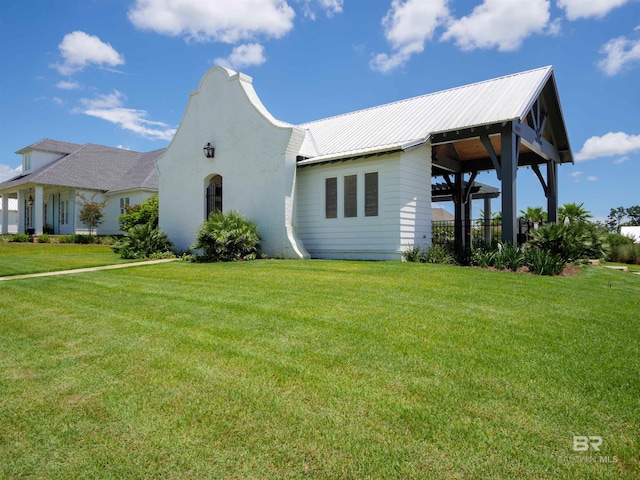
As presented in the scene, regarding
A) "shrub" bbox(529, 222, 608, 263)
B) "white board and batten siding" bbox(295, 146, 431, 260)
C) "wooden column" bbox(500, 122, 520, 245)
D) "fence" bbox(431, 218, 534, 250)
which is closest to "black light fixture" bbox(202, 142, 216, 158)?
"white board and batten siding" bbox(295, 146, 431, 260)

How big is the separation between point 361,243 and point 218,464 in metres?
11.1

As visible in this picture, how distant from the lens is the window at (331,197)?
45.2ft

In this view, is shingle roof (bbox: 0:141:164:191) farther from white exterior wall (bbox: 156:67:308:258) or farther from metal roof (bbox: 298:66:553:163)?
metal roof (bbox: 298:66:553:163)

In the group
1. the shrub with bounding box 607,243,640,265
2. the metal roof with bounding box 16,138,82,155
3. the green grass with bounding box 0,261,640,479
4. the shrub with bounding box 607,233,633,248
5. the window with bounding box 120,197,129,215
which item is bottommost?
the green grass with bounding box 0,261,640,479

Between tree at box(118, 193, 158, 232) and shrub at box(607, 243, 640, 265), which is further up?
tree at box(118, 193, 158, 232)

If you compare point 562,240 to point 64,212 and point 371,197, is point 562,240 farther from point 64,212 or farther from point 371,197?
point 64,212

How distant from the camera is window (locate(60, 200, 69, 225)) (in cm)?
2895

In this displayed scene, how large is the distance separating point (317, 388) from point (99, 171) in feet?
104

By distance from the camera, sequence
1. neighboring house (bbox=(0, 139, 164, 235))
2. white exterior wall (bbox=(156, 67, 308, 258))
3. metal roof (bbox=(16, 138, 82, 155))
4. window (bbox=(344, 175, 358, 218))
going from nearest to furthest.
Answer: window (bbox=(344, 175, 358, 218)), white exterior wall (bbox=(156, 67, 308, 258)), neighboring house (bbox=(0, 139, 164, 235)), metal roof (bbox=(16, 138, 82, 155))

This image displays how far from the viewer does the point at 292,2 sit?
462 inches

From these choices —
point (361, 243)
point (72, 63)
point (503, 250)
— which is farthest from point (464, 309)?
point (72, 63)

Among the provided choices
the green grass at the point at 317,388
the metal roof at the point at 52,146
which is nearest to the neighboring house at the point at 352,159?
the green grass at the point at 317,388

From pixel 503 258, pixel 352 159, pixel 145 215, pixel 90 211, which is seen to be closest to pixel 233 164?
pixel 352 159

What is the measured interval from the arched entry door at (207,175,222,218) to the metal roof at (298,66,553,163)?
13.8 ft
